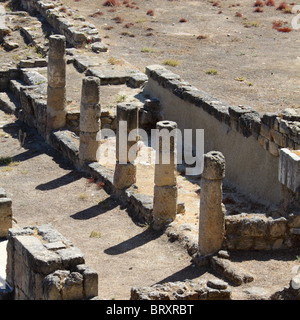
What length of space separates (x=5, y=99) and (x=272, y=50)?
10.7 metres

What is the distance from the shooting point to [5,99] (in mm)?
31297

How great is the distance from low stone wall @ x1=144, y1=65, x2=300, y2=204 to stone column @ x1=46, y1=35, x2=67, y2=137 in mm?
3159

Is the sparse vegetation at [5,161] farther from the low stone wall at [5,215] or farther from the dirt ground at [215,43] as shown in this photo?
the dirt ground at [215,43]

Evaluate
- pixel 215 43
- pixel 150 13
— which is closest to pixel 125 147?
pixel 215 43

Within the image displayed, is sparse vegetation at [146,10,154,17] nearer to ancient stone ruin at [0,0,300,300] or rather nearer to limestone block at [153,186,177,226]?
ancient stone ruin at [0,0,300,300]

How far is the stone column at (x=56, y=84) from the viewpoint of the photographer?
89.2ft

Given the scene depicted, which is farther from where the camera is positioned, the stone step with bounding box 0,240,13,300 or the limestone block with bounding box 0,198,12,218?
the limestone block with bounding box 0,198,12,218

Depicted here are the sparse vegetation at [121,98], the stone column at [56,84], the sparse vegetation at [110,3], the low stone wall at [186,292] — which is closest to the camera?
the low stone wall at [186,292]

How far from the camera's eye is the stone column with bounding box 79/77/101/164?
24641 millimetres

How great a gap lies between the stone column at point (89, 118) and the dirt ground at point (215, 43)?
5196mm

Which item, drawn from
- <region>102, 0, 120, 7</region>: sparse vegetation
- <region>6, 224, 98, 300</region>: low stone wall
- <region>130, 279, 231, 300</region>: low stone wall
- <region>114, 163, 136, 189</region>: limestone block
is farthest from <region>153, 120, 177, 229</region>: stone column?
<region>102, 0, 120, 7</region>: sparse vegetation

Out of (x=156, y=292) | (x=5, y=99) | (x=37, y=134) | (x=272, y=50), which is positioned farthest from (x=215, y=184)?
(x=272, y=50)

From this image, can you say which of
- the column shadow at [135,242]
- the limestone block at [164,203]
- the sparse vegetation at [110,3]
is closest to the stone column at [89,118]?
the limestone block at [164,203]

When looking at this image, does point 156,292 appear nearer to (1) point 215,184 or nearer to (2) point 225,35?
(1) point 215,184
